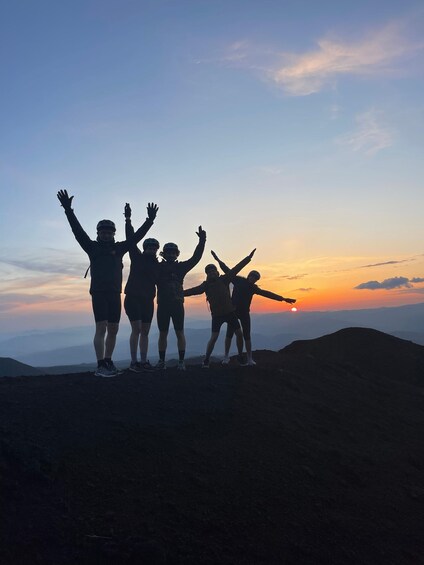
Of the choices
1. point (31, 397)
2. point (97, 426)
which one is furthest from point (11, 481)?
point (31, 397)

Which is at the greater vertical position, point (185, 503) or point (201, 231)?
point (201, 231)

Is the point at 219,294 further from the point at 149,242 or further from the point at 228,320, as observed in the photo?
the point at 149,242

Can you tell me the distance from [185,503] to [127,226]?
19.3 ft

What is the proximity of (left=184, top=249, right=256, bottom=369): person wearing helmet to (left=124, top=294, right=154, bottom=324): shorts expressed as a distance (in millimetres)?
1633

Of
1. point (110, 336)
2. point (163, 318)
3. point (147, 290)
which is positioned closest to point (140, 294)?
point (147, 290)

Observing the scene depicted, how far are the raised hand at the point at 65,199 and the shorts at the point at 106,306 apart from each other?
168 centimetres

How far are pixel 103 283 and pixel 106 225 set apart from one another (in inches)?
46.1

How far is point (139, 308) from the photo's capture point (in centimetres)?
930

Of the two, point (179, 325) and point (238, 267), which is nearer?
point (179, 325)

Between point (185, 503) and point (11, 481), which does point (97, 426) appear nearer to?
point (11, 481)

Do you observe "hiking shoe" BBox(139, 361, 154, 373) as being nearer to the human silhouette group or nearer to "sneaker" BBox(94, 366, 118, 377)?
the human silhouette group

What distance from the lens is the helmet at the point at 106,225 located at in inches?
331

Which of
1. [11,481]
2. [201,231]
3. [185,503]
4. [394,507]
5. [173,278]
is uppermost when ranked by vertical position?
[201,231]

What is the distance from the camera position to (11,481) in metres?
4.38
